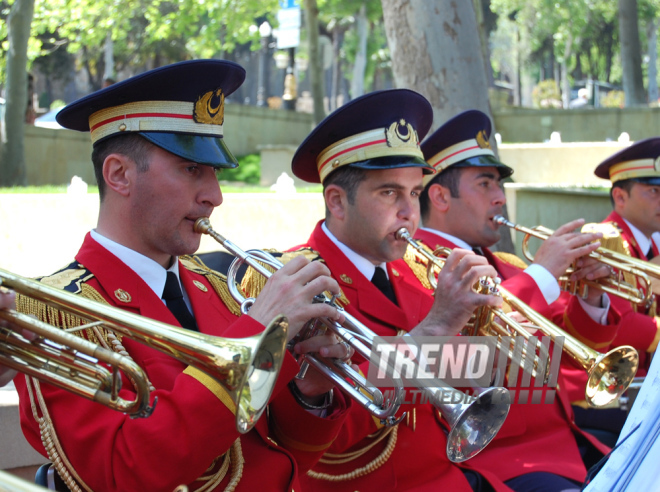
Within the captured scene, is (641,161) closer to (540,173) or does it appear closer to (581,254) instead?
(581,254)

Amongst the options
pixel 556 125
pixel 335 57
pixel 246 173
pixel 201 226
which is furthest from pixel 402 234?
pixel 335 57

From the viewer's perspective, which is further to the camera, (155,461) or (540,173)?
(540,173)

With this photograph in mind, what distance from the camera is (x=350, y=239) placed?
3.42 meters

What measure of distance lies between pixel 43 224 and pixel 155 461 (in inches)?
297

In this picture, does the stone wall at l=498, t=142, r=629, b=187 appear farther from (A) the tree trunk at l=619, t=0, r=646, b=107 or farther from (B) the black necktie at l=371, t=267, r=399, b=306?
(B) the black necktie at l=371, t=267, r=399, b=306

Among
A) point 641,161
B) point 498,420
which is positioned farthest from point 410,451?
point 641,161

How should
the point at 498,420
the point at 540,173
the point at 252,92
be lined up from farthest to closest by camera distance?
the point at 252,92 → the point at 540,173 → the point at 498,420

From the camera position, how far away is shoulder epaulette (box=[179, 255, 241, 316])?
276 cm

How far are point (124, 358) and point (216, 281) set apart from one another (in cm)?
99

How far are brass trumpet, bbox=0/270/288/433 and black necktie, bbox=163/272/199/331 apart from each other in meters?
0.58

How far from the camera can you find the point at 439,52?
6.39 metres

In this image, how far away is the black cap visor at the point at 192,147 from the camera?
2.48 metres

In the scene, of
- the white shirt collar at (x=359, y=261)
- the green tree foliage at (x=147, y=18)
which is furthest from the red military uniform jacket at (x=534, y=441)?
the green tree foliage at (x=147, y=18)

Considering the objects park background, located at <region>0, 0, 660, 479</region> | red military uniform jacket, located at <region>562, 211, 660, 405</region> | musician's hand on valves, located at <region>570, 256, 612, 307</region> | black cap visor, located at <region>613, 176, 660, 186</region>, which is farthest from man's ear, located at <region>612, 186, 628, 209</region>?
musician's hand on valves, located at <region>570, 256, 612, 307</region>
